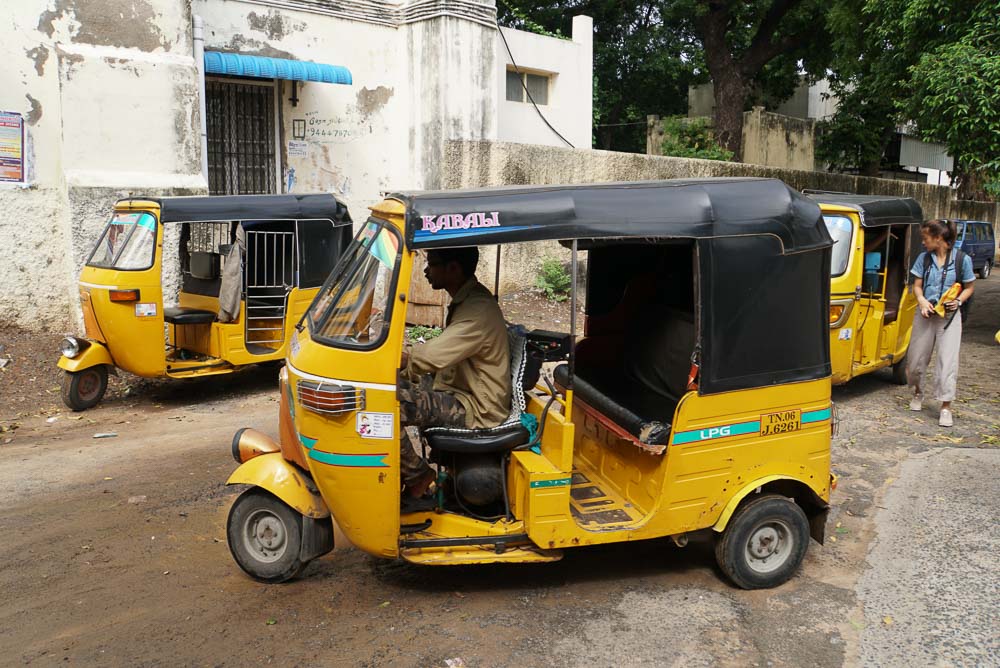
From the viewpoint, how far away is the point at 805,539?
4523 mm

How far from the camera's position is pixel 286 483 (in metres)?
4.21

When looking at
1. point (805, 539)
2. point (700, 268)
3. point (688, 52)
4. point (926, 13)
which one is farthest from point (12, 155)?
point (688, 52)

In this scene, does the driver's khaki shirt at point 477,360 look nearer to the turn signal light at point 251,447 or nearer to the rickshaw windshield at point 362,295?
the rickshaw windshield at point 362,295

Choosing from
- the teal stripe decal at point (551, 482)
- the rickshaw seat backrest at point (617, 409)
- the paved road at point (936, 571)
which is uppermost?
the rickshaw seat backrest at point (617, 409)

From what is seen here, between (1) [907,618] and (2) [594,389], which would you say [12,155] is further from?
(1) [907,618]

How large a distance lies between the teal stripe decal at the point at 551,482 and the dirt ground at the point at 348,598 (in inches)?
26.3

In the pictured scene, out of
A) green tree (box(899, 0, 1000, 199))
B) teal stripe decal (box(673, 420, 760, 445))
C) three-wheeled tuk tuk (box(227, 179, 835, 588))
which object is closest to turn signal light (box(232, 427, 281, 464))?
three-wheeled tuk tuk (box(227, 179, 835, 588))

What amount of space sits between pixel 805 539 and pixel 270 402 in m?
5.82

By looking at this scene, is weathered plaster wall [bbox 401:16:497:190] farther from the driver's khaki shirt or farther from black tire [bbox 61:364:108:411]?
the driver's khaki shirt

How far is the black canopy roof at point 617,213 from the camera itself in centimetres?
385

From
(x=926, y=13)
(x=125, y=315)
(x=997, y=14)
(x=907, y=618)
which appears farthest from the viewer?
(x=926, y=13)

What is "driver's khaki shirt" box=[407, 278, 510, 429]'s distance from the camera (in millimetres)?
4277

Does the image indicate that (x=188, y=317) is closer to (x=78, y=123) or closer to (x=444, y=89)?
(x=78, y=123)

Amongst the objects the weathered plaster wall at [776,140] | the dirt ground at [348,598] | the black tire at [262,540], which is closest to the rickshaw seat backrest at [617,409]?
the dirt ground at [348,598]
